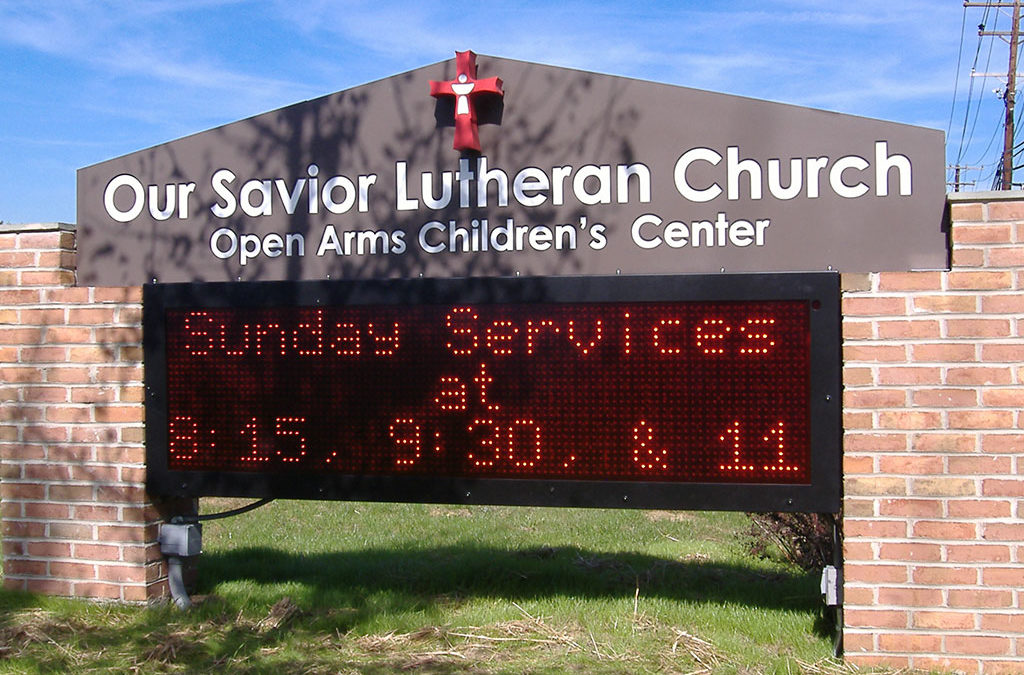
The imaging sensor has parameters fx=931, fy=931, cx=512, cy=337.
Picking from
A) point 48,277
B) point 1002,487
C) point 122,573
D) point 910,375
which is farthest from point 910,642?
point 48,277

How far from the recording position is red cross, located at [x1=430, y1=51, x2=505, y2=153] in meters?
5.16

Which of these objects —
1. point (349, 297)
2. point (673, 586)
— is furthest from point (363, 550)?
point (349, 297)

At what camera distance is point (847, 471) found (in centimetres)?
475

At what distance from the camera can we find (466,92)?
5.19 metres

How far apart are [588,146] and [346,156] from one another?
4.70 feet

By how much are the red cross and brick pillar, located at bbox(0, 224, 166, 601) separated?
2.22m

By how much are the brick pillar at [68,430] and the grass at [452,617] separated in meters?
0.26

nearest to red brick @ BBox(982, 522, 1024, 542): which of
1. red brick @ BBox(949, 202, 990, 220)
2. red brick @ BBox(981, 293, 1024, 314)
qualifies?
red brick @ BBox(981, 293, 1024, 314)

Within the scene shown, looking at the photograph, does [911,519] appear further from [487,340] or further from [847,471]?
[487,340]

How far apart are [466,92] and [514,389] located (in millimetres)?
1680

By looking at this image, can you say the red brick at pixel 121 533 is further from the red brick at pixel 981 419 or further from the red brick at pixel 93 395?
the red brick at pixel 981 419

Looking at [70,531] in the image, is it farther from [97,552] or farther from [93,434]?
[93,434]

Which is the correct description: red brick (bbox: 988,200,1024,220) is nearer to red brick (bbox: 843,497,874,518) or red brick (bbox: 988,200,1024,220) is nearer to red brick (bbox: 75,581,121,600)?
red brick (bbox: 843,497,874,518)

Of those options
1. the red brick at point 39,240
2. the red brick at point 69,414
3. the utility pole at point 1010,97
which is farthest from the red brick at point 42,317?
the utility pole at point 1010,97
